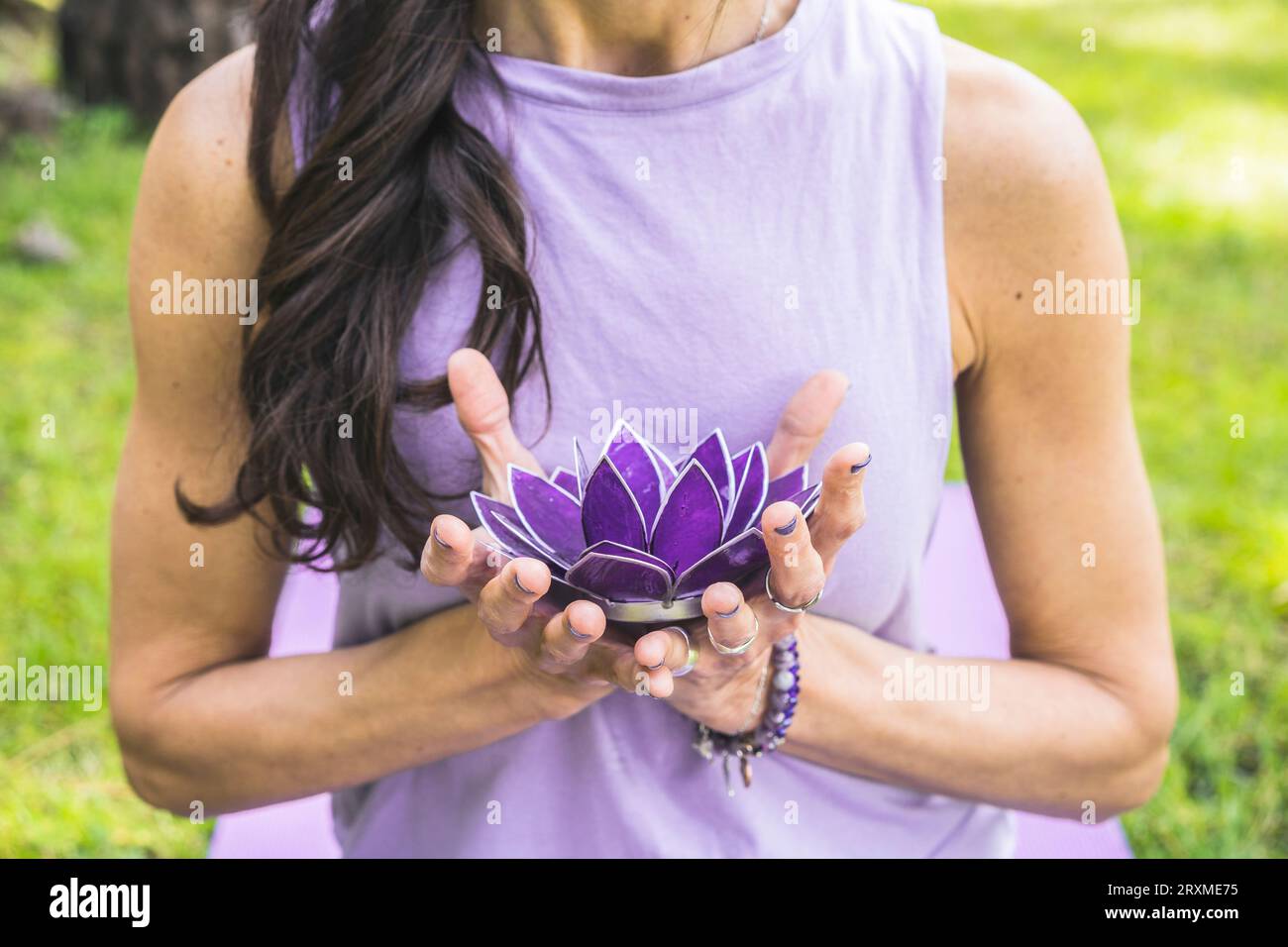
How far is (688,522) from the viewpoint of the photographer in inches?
39.6

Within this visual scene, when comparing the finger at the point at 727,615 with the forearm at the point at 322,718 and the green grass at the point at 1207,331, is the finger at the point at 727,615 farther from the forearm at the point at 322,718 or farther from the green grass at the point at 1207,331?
the green grass at the point at 1207,331

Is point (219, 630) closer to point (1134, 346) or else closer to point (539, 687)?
point (539, 687)

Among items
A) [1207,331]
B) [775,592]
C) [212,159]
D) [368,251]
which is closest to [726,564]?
[775,592]

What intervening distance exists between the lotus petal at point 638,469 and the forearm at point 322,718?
0.91ft

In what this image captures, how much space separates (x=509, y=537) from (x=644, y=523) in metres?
0.11

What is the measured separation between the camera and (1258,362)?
3.99 m

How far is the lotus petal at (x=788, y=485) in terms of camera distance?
1.08 meters

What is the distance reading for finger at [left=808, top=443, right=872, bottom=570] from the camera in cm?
90

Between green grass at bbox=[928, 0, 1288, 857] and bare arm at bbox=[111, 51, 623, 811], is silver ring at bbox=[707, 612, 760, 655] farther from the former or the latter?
green grass at bbox=[928, 0, 1288, 857]

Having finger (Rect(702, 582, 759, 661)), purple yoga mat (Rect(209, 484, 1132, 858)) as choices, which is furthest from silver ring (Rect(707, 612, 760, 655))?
purple yoga mat (Rect(209, 484, 1132, 858))

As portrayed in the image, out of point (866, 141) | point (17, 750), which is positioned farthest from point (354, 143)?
point (17, 750)

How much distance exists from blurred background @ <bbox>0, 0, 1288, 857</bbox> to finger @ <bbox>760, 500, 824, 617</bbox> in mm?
1636
